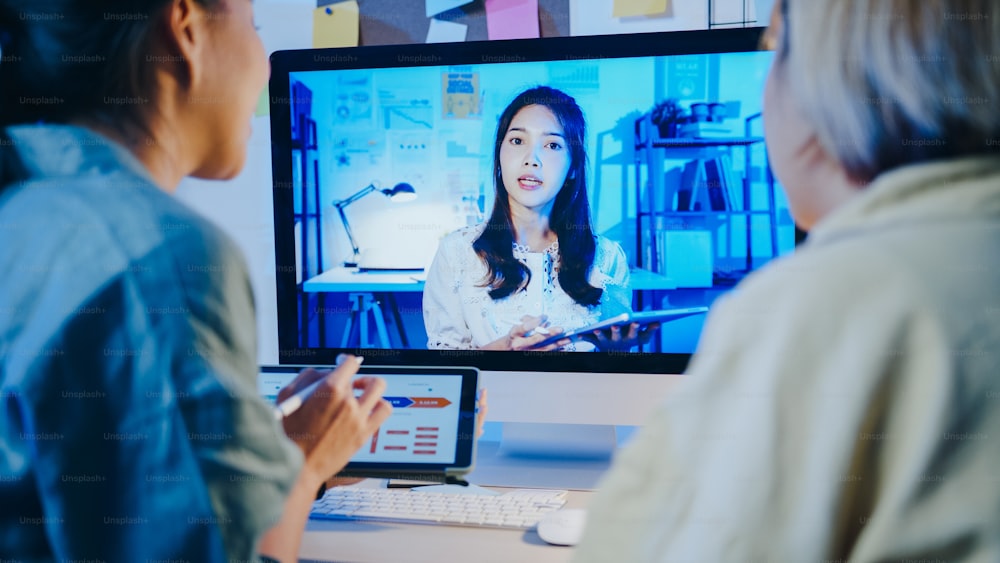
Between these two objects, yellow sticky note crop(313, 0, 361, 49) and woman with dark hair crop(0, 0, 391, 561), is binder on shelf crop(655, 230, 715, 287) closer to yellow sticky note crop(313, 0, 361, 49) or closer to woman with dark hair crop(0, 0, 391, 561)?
woman with dark hair crop(0, 0, 391, 561)

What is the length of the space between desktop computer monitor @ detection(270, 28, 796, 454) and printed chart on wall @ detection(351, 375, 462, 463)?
17cm

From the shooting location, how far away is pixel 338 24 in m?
1.48

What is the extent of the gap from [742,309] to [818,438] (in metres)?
0.09

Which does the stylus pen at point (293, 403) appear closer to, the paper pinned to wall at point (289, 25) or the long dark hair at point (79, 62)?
the long dark hair at point (79, 62)

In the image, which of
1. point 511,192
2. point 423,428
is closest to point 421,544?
point 423,428

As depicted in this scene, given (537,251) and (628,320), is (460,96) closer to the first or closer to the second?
(537,251)

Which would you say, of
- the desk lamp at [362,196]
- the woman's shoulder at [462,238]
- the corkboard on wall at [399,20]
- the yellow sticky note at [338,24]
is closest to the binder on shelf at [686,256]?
the woman's shoulder at [462,238]

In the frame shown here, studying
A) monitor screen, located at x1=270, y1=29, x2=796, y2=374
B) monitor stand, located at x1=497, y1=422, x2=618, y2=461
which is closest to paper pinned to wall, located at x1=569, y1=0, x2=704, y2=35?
monitor screen, located at x1=270, y1=29, x2=796, y2=374

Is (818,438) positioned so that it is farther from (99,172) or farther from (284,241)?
(284,241)

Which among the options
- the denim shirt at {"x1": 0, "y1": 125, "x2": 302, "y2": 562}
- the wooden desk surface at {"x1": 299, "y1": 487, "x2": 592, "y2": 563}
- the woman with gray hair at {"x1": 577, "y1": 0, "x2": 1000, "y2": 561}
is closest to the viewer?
the woman with gray hair at {"x1": 577, "y1": 0, "x2": 1000, "y2": 561}

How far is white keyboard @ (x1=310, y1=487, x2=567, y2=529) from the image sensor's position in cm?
96

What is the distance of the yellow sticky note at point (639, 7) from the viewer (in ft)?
4.56

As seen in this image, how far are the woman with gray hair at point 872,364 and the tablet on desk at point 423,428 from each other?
40 centimetres

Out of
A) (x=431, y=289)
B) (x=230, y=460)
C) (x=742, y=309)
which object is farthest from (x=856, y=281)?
(x=431, y=289)
